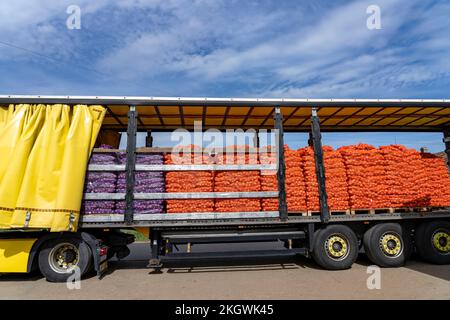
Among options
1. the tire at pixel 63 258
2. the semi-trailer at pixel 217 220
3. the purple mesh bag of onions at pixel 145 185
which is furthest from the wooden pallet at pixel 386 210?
the tire at pixel 63 258

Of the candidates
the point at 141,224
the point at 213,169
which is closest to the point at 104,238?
the point at 141,224

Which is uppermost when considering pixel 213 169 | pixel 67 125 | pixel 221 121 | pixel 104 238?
pixel 221 121

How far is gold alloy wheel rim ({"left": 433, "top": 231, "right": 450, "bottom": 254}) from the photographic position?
7.23 metres

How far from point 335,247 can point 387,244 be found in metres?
1.24

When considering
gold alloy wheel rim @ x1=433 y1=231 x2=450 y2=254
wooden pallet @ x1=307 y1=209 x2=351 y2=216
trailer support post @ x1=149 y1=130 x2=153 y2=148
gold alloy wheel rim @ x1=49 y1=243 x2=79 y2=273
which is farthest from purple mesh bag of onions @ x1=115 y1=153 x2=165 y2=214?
gold alloy wheel rim @ x1=433 y1=231 x2=450 y2=254

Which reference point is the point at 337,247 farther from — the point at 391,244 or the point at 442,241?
the point at 442,241

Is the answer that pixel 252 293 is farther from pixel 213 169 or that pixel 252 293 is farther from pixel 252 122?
pixel 252 122

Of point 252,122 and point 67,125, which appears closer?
point 67,125

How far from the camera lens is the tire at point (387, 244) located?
6.89m

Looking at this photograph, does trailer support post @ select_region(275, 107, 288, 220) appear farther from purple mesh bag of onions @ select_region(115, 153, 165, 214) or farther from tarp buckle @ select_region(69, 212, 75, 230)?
tarp buckle @ select_region(69, 212, 75, 230)

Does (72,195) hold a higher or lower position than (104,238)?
higher

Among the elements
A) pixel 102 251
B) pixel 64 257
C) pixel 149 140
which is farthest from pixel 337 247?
pixel 64 257
